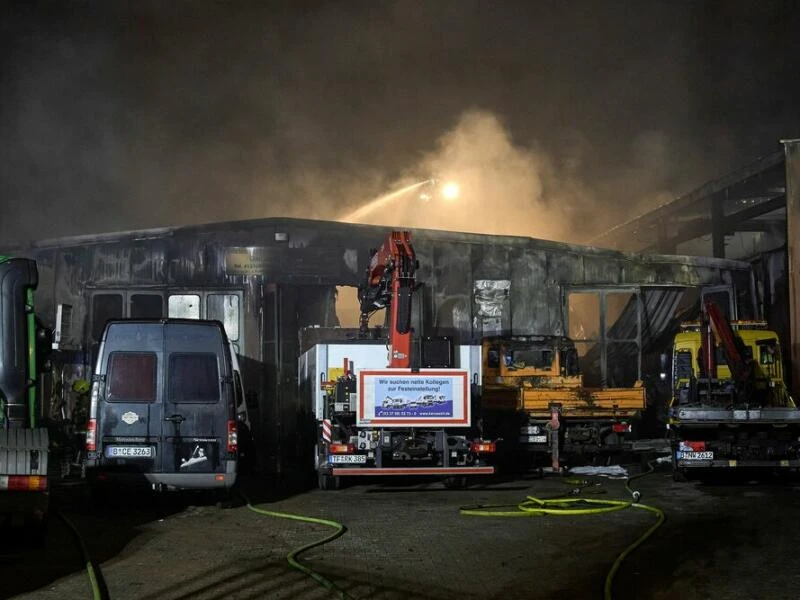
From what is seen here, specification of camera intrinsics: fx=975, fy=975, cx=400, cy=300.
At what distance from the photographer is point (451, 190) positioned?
36.2 m

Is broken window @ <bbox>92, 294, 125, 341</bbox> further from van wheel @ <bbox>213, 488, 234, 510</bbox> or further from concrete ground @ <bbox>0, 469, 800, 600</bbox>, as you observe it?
van wheel @ <bbox>213, 488, 234, 510</bbox>

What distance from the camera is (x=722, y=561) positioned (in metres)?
8.22

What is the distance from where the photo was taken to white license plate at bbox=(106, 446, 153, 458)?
11375 millimetres

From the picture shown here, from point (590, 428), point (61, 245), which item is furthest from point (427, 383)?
point (61, 245)

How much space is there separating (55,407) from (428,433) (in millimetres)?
8188

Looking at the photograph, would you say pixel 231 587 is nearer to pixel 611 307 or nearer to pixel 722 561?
pixel 722 561

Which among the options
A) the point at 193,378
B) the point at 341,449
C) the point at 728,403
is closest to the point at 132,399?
the point at 193,378

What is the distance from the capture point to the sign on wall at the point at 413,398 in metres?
13.3

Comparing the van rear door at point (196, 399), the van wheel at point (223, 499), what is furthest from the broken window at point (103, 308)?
the van rear door at point (196, 399)

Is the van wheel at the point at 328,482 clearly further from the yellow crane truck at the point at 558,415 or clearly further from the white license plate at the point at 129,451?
the yellow crane truck at the point at 558,415

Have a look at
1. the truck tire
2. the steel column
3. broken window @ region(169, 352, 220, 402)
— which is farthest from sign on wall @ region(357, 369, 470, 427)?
the steel column

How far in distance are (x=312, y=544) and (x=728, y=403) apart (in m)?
8.96

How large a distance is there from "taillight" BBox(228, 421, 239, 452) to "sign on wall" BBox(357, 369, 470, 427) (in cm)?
222

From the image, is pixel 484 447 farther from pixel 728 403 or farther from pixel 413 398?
pixel 728 403
